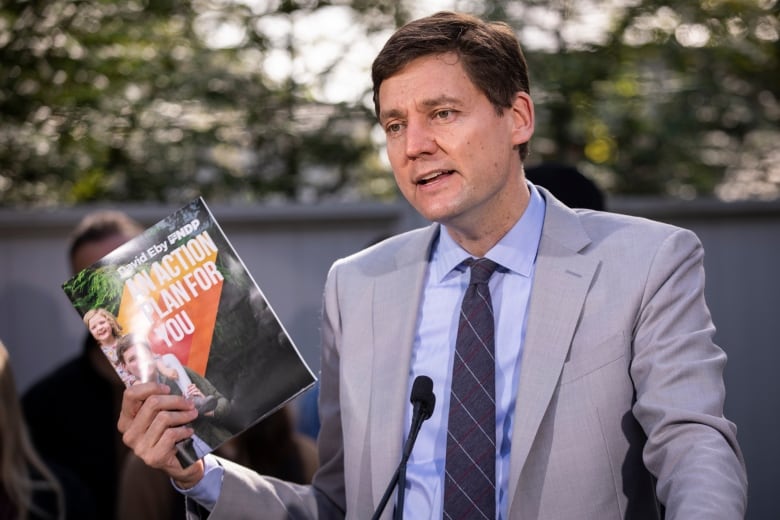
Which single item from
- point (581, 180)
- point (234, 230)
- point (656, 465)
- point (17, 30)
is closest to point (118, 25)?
point (17, 30)

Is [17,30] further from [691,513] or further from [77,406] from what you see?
[691,513]

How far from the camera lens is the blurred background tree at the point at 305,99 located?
7.20m

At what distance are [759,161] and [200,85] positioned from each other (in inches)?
165

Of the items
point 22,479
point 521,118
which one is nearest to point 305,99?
point 22,479

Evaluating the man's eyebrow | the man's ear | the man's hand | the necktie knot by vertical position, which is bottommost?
the necktie knot

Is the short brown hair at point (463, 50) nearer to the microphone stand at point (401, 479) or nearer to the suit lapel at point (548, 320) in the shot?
the suit lapel at point (548, 320)

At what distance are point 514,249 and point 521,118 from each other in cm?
35

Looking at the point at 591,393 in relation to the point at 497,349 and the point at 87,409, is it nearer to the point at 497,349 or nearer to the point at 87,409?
the point at 497,349

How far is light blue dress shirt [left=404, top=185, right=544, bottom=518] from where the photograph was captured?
7.85ft

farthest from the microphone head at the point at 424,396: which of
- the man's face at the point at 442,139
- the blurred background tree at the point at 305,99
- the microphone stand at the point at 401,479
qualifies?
the blurred background tree at the point at 305,99

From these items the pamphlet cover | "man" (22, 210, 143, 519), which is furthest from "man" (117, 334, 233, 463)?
"man" (22, 210, 143, 519)

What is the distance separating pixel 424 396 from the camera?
222 centimetres

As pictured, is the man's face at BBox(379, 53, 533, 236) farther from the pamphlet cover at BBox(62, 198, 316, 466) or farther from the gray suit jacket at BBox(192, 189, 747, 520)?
the pamphlet cover at BBox(62, 198, 316, 466)

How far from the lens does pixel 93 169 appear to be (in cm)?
728
